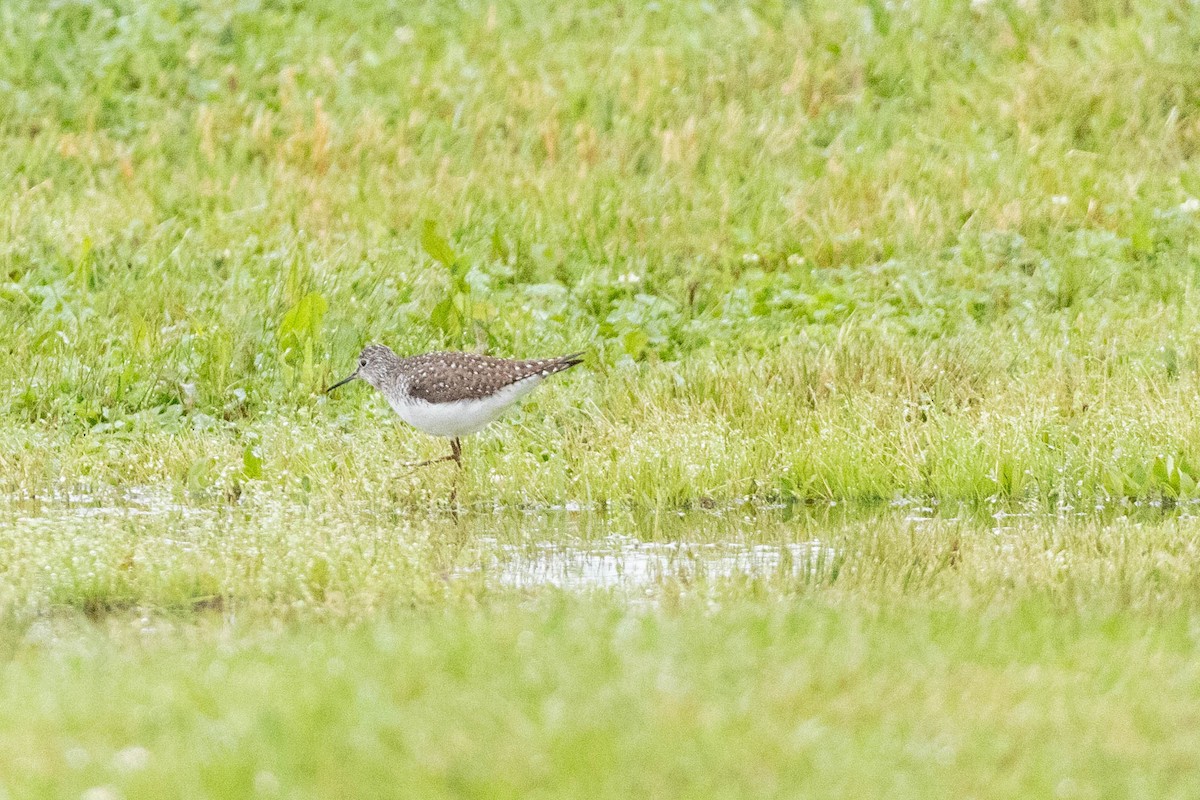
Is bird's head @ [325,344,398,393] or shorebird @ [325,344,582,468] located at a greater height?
shorebird @ [325,344,582,468]

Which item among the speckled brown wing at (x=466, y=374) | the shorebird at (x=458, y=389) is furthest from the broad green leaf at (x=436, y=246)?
the speckled brown wing at (x=466, y=374)

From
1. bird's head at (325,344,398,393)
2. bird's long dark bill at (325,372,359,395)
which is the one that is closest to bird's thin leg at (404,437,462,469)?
bird's head at (325,344,398,393)

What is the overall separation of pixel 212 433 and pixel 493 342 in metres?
2.25

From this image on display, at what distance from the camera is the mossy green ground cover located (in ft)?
18.2

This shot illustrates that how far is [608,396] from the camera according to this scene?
12031 millimetres

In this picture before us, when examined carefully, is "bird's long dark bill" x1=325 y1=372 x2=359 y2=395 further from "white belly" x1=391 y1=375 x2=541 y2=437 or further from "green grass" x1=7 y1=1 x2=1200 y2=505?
"white belly" x1=391 y1=375 x2=541 y2=437

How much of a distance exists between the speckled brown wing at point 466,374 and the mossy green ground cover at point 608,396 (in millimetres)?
583

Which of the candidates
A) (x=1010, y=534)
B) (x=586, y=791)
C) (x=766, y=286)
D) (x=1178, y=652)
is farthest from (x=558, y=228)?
(x=586, y=791)

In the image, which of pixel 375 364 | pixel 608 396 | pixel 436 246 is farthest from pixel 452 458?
pixel 436 246

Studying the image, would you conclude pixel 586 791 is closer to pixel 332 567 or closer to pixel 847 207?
pixel 332 567

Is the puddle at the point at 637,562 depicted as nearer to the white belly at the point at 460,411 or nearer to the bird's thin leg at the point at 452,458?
the white belly at the point at 460,411

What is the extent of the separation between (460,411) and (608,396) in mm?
1771

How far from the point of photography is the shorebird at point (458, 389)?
1051 centimetres

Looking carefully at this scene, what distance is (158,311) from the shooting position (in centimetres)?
1346
